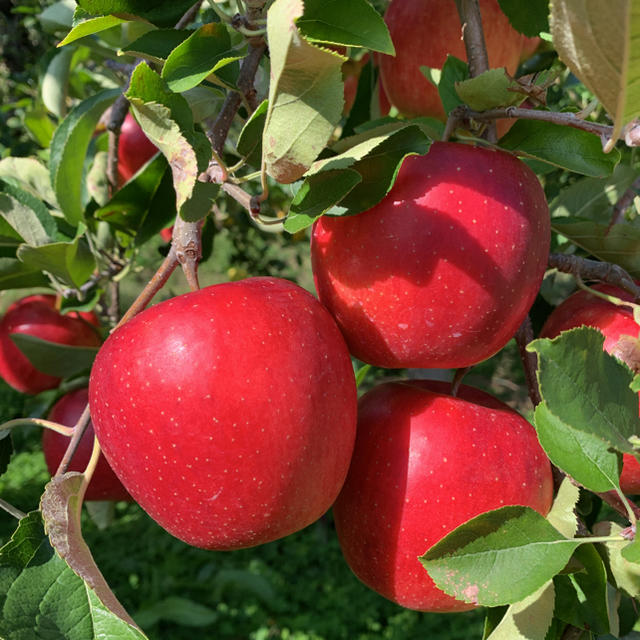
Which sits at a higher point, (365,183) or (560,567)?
(365,183)

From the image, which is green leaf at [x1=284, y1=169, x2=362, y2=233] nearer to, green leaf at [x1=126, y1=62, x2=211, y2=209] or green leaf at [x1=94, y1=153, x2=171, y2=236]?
green leaf at [x1=126, y1=62, x2=211, y2=209]

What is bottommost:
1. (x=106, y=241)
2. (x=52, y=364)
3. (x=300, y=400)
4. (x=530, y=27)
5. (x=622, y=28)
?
(x=52, y=364)

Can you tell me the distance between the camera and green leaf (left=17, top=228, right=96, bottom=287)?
789 mm

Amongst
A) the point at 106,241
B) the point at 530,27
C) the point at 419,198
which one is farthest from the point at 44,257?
the point at 530,27

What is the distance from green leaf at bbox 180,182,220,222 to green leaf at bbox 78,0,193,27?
16 cm

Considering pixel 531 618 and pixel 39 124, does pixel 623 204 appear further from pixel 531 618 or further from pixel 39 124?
pixel 39 124

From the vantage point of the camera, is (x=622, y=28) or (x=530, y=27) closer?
(x=622, y=28)

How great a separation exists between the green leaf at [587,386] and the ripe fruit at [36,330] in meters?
0.93

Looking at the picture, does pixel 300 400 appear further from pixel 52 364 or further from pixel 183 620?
pixel 183 620

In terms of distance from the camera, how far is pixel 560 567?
1.59 feet

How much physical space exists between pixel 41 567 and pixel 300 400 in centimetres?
23

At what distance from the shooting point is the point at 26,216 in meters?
0.85

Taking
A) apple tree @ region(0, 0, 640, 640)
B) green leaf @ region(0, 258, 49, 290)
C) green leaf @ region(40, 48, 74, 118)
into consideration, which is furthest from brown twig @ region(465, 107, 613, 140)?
green leaf @ region(40, 48, 74, 118)

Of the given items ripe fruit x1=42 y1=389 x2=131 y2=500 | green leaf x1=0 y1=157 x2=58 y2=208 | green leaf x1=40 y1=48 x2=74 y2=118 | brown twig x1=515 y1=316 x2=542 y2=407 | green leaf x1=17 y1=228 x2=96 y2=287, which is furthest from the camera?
green leaf x1=40 y1=48 x2=74 y2=118
